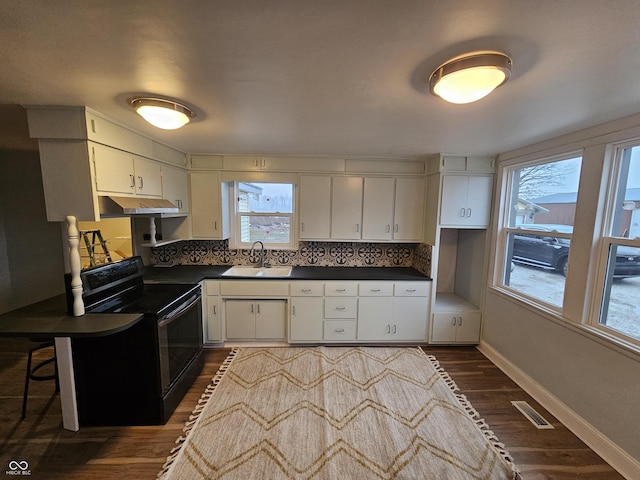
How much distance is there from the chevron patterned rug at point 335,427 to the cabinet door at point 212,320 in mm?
414

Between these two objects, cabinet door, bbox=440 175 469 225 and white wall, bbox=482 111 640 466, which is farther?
cabinet door, bbox=440 175 469 225

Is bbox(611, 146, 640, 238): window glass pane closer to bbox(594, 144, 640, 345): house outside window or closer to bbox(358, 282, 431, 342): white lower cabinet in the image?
bbox(594, 144, 640, 345): house outside window

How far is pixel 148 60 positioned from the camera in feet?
3.86

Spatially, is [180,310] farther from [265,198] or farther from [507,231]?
[507,231]

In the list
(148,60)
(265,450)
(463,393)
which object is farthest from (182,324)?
(463,393)

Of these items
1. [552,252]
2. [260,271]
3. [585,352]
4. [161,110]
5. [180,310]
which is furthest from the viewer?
[260,271]

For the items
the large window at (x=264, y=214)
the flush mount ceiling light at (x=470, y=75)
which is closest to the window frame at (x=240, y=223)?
the large window at (x=264, y=214)

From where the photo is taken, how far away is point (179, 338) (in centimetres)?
231

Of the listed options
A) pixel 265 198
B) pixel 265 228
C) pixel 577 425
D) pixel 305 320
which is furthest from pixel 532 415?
pixel 265 198

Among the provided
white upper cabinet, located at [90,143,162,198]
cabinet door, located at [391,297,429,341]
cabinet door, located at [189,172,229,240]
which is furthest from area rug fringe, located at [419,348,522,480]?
white upper cabinet, located at [90,143,162,198]

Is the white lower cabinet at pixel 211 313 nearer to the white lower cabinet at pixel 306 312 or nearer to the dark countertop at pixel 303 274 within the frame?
the dark countertop at pixel 303 274

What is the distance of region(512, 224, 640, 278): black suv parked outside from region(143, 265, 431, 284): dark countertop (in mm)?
986

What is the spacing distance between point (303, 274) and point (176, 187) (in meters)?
1.79

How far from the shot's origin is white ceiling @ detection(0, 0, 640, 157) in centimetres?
87
